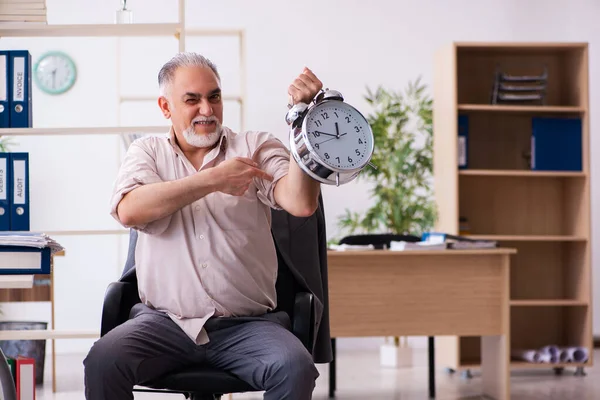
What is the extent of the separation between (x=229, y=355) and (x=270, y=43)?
4558 mm

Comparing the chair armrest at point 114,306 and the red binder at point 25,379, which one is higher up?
the chair armrest at point 114,306

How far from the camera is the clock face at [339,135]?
5.91 feet

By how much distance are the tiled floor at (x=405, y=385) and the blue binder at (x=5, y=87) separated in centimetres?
163

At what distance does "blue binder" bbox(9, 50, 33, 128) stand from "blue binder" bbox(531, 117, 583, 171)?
124 inches

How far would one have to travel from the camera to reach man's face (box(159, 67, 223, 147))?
87.5 inches

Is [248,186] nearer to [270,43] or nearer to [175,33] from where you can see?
[175,33]

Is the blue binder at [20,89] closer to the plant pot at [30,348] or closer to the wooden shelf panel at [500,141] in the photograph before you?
the plant pot at [30,348]

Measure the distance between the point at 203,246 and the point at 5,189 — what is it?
1142mm

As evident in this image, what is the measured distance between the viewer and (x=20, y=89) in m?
3.11

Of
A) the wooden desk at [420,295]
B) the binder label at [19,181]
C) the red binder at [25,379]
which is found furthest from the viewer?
the wooden desk at [420,295]

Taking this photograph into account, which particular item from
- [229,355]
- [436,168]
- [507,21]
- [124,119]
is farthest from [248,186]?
[507,21]

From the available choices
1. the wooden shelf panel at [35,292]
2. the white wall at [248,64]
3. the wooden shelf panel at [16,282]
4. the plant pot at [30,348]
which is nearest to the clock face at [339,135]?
the wooden shelf panel at [16,282]

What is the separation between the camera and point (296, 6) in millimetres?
6391

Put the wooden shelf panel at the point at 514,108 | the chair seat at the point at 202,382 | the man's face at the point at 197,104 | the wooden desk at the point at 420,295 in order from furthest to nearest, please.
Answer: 1. the wooden shelf panel at the point at 514,108
2. the wooden desk at the point at 420,295
3. the man's face at the point at 197,104
4. the chair seat at the point at 202,382
